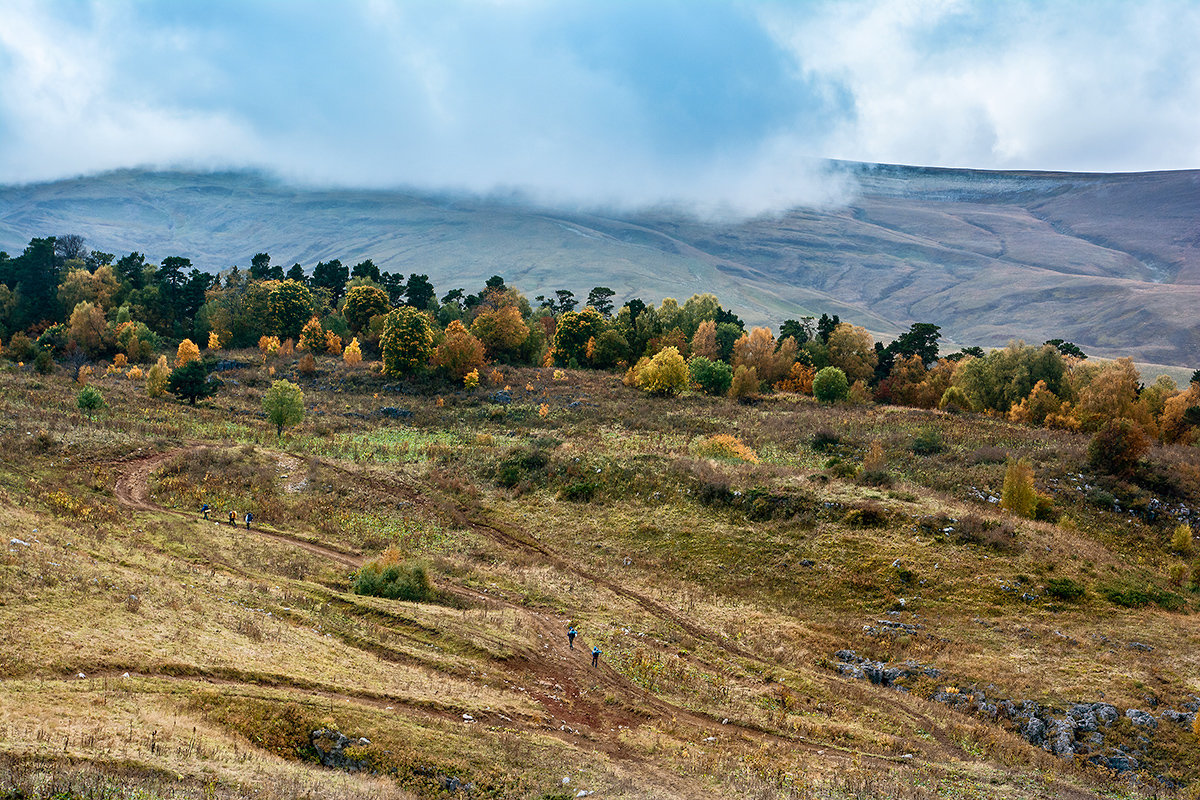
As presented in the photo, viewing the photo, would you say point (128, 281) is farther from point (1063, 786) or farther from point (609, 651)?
point (1063, 786)

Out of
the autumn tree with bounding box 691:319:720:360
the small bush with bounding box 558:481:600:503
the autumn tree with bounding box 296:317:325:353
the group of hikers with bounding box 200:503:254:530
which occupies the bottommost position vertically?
the group of hikers with bounding box 200:503:254:530

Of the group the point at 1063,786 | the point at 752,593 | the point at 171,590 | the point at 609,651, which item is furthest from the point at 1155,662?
the point at 171,590

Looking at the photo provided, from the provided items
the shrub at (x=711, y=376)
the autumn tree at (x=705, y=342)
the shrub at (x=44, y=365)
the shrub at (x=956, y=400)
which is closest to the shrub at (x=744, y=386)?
the shrub at (x=711, y=376)

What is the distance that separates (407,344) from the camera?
8031 centimetres

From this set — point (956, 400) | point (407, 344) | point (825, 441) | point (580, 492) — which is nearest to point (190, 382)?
point (407, 344)

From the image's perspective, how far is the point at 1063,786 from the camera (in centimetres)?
1864

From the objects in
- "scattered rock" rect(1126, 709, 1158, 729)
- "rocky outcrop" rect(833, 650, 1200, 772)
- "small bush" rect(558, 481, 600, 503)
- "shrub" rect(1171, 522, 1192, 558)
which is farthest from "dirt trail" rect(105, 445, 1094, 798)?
"shrub" rect(1171, 522, 1192, 558)

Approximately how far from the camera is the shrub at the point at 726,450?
158 feet

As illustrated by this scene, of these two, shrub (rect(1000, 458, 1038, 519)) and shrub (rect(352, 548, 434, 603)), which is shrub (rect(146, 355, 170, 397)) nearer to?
shrub (rect(352, 548, 434, 603))

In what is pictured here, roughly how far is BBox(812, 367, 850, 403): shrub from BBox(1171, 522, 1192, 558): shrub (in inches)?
1567

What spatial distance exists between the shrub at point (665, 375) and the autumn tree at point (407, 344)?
24.0m

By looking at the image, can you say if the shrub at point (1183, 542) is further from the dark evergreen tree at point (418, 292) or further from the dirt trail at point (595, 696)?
the dark evergreen tree at point (418, 292)

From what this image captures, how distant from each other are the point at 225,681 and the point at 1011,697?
22699mm

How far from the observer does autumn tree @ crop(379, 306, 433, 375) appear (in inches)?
3157
